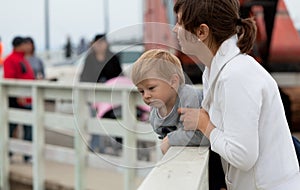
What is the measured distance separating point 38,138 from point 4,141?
28.0 inches

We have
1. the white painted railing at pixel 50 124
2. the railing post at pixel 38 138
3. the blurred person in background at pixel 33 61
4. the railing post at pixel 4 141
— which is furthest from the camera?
the blurred person in background at pixel 33 61

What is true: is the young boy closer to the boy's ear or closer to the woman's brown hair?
the boy's ear

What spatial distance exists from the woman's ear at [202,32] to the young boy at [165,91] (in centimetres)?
10

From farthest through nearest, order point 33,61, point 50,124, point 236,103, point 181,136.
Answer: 1. point 33,61
2. point 50,124
3. point 181,136
4. point 236,103

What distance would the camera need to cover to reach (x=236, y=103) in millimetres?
1450

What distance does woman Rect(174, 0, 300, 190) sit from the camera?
4.82 feet

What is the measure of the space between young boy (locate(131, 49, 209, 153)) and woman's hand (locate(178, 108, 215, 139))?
0.02 metres

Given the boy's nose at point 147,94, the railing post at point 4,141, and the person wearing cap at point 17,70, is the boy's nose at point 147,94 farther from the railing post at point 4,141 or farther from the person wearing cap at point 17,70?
the person wearing cap at point 17,70

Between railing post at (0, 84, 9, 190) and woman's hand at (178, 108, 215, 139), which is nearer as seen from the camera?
woman's hand at (178, 108, 215, 139)

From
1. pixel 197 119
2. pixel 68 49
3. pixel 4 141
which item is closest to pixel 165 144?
pixel 197 119

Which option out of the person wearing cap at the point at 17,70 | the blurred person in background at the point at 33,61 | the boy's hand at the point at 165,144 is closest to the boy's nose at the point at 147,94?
the boy's hand at the point at 165,144

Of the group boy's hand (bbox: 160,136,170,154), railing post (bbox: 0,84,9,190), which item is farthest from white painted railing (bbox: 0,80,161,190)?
boy's hand (bbox: 160,136,170,154)

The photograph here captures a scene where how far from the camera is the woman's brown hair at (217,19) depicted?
5.10 ft

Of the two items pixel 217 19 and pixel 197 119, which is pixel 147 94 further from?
pixel 217 19
